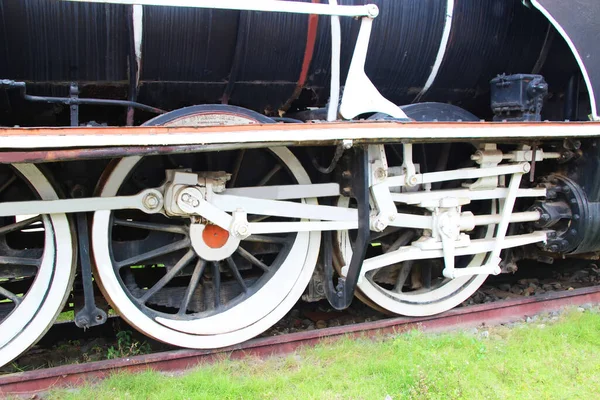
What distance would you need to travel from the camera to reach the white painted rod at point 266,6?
231cm

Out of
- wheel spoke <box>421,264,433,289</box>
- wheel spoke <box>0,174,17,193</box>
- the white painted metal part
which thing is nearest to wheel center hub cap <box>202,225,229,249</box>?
the white painted metal part

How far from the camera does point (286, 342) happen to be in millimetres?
3230

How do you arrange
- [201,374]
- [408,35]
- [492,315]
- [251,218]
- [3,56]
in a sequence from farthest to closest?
[492,315] → [251,218] → [408,35] → [201,374] → [3,56]

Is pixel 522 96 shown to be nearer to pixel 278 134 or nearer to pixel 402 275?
pixel 402 275

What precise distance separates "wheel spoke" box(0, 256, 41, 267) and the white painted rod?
4.28 ft

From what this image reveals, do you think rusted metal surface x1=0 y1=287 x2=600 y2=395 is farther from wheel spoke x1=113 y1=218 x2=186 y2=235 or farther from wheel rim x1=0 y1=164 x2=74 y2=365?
wheel spoke x1=113 y1=218 x2=186 y2=235

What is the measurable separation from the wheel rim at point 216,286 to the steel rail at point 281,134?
602mm

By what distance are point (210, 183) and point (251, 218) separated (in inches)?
23.9

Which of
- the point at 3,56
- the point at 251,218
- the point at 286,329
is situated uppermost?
the point at 3,56

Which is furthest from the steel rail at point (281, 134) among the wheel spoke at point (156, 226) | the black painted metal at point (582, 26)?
the wheel spoke at point (156, 226)

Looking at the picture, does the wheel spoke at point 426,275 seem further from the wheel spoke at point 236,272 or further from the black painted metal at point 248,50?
the wheel spoke at point 236,272

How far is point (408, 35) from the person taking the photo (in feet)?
10.6

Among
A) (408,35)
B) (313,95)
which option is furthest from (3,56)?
(408,35)

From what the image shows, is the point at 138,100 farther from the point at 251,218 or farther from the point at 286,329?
the point at 286,329
